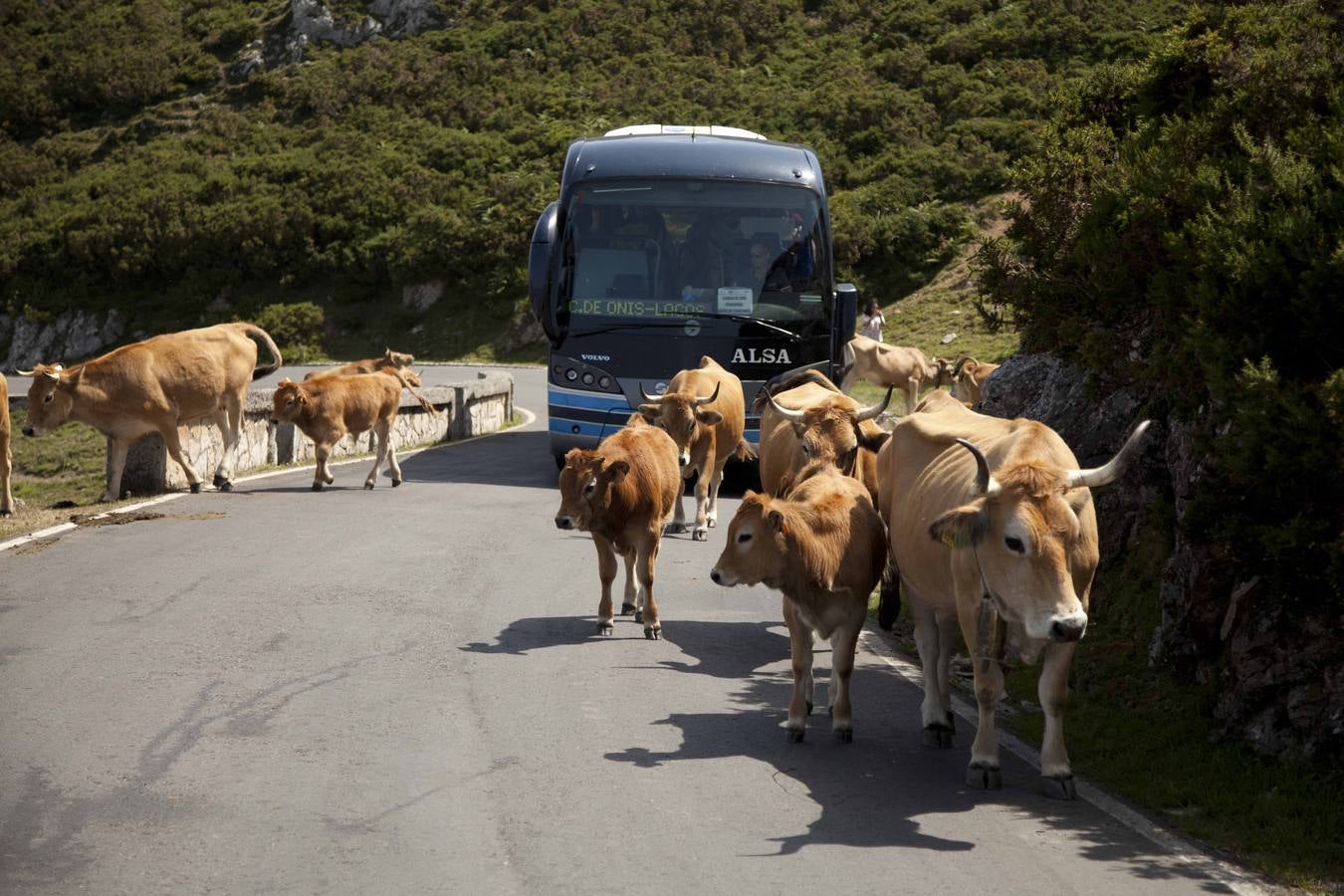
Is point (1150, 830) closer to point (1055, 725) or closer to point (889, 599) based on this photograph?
point (1055, 725)

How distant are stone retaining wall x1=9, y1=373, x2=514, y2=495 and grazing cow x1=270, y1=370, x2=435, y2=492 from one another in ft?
4.51

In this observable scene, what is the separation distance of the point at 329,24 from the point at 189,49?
6.63 metres

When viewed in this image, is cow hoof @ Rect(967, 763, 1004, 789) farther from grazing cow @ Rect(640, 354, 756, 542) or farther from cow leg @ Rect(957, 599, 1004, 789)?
grazing cow @ Rect(640, 354, 756, 542)

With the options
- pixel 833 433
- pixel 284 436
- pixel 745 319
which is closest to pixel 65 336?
pixel 284 436

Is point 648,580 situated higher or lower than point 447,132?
lower

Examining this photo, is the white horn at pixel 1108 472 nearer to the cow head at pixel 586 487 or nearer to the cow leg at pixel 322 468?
the cow head at pixel 586 487

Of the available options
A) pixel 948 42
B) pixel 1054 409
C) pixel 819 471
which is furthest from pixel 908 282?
pixel 819 471

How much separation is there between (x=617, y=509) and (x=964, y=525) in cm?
366

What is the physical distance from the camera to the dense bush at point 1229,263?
7.12 meters

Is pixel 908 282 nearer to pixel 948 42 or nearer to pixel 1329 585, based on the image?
pixel 948 42

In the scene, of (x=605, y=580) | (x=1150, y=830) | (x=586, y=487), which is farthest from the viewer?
(x=605, y=580)

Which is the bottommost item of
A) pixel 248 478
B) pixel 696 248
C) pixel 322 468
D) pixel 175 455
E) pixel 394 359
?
pixel 248 478

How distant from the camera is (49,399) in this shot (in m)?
16.8

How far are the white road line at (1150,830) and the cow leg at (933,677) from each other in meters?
0.38
